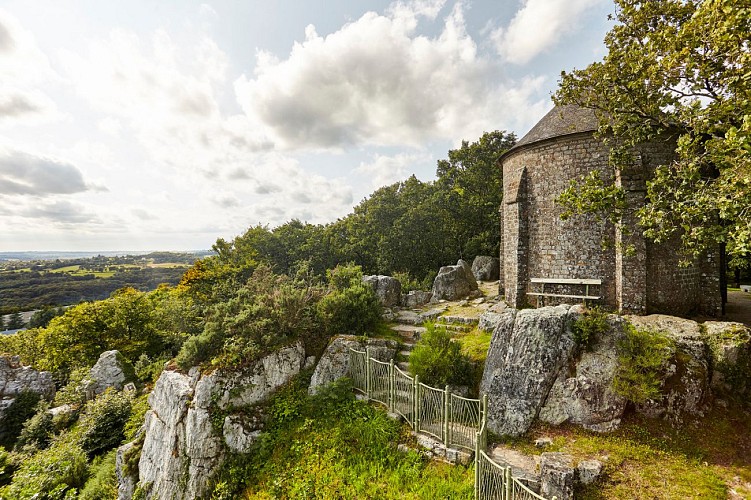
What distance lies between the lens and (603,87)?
823 cm

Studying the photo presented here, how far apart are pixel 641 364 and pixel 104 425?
1848cm

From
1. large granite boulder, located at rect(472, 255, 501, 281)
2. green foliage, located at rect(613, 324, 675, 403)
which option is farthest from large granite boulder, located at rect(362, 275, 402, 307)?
green foliage, located at rect(613, 324, 675, 403)

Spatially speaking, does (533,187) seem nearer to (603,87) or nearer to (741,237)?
(603,87)

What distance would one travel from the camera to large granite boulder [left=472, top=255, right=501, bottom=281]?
20.0m

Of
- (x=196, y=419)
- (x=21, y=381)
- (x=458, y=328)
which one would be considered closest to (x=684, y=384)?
(x=458, y=328)

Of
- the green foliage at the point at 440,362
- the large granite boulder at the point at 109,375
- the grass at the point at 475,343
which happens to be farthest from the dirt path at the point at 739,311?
the large granite boulder at the point at 109,375

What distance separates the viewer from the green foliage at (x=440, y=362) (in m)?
7.77

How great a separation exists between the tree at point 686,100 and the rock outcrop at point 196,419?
10.2 m

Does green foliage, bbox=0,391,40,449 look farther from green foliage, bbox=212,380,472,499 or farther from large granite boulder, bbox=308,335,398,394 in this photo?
large granite boulder, bbox=308,335,398,394

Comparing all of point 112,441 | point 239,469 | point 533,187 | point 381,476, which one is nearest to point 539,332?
point 381,476

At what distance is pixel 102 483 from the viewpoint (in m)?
9.49

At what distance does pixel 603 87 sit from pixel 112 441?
838 inches

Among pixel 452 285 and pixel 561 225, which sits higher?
pixel 561 225

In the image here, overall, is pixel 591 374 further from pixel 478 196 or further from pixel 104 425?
pixel 478 196
